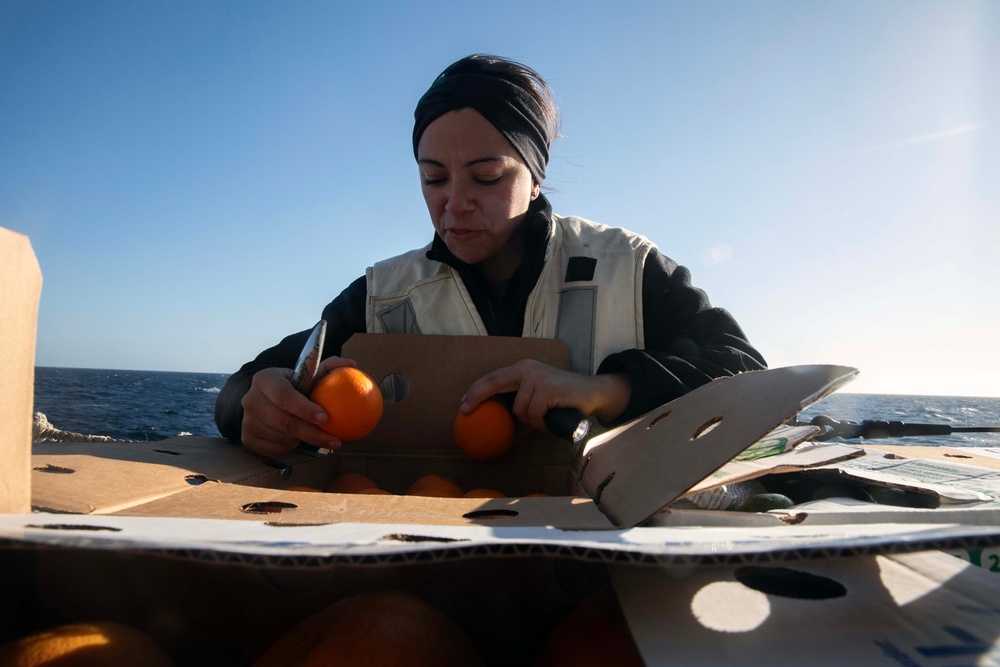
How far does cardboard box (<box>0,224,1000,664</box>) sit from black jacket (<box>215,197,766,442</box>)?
438 millimetres

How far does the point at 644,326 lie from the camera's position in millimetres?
1632

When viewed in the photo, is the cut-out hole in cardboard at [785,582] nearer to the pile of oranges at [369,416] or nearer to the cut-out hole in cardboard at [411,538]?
the cut-out hole in cardboard at [411,538]

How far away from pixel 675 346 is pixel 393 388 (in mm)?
718

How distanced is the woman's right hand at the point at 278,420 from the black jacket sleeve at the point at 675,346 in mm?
621

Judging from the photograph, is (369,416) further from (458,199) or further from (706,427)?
(706,427)

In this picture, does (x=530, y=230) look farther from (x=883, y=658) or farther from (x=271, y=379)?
(x=883, y=658)

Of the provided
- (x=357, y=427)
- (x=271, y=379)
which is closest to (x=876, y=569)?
(x=357, y=427)

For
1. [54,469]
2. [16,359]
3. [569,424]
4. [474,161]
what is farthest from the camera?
[474,161]

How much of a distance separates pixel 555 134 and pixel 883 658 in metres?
1.79

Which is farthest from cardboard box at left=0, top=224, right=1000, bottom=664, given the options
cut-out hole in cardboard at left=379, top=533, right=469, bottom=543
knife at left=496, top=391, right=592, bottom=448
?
knife at left=496, top=391, right=592, bottom=448

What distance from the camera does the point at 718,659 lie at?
0.38 m

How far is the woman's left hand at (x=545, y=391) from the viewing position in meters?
1.16

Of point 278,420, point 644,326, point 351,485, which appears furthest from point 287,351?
point 644,326

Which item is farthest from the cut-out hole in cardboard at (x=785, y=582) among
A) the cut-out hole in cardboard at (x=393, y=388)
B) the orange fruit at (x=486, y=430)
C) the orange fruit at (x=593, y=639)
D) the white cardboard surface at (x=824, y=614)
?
the cut-out hole in cardboard at (x=393, y=388)
